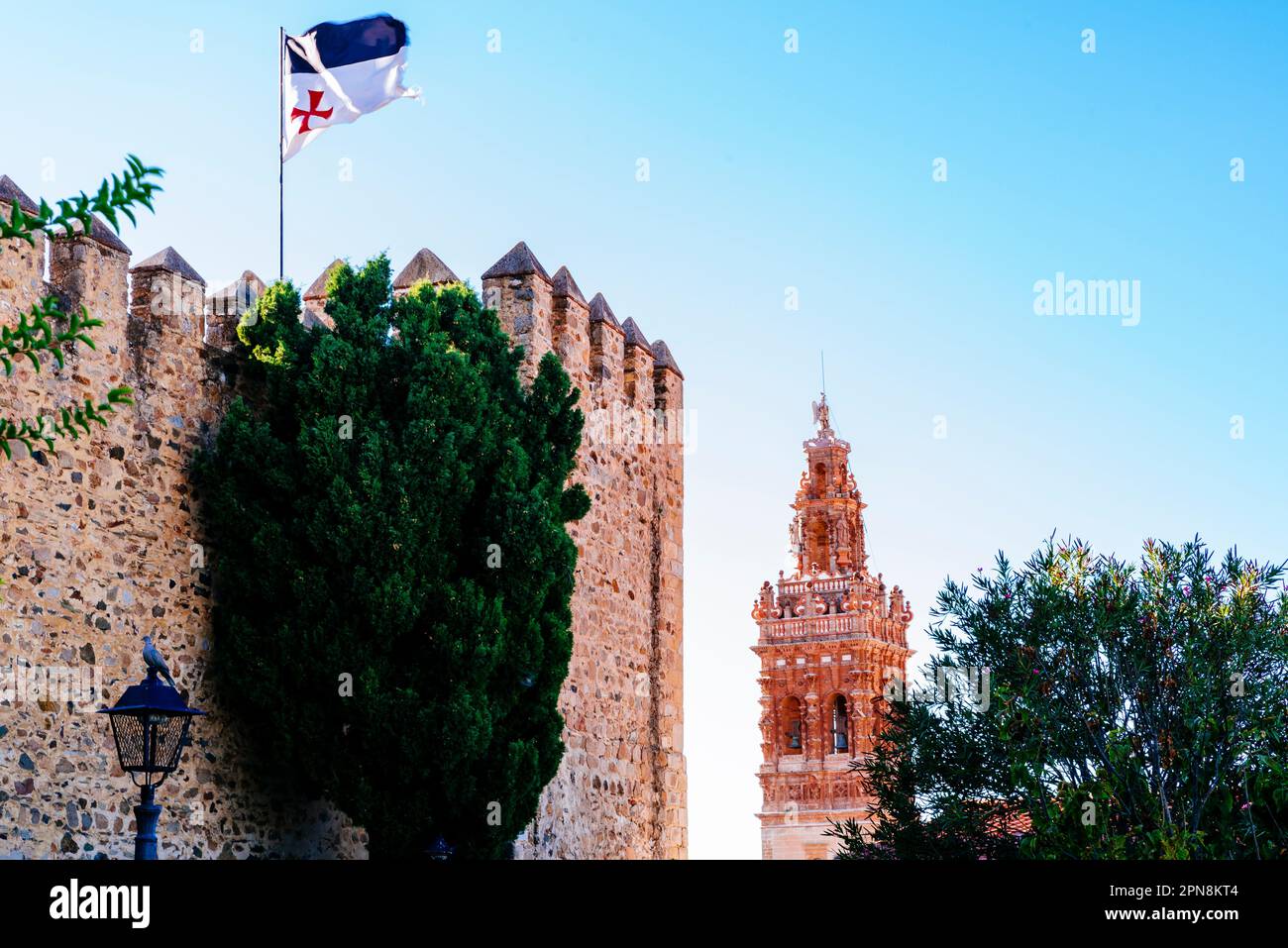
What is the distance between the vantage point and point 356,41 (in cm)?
1483

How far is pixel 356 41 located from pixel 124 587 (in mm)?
5575

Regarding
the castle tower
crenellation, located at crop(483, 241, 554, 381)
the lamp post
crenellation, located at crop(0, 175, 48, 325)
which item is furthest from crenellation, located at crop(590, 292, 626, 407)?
the castle tower

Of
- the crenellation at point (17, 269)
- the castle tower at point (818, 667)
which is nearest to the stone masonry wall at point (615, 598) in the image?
the crenellation at point (17, 269)

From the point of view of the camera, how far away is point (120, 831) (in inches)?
453

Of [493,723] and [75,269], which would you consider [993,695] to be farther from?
[75,269]

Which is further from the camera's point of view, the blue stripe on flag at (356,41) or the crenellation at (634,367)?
the crenellation at (634,367)

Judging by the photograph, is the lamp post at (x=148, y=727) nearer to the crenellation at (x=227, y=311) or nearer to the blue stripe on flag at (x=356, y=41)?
the crenellation at (x=227, y=311)

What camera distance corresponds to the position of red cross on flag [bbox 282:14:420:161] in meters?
14.8

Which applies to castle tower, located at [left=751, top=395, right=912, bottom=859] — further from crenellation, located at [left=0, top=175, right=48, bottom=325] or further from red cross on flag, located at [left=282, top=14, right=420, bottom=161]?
crenellation, located at [left=0, top=175, right=48, bottom=325]

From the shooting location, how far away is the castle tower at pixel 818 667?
67312 millimetres

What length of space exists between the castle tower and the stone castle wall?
52429 mm

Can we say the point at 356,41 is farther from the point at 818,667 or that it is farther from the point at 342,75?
the point at 818,667
